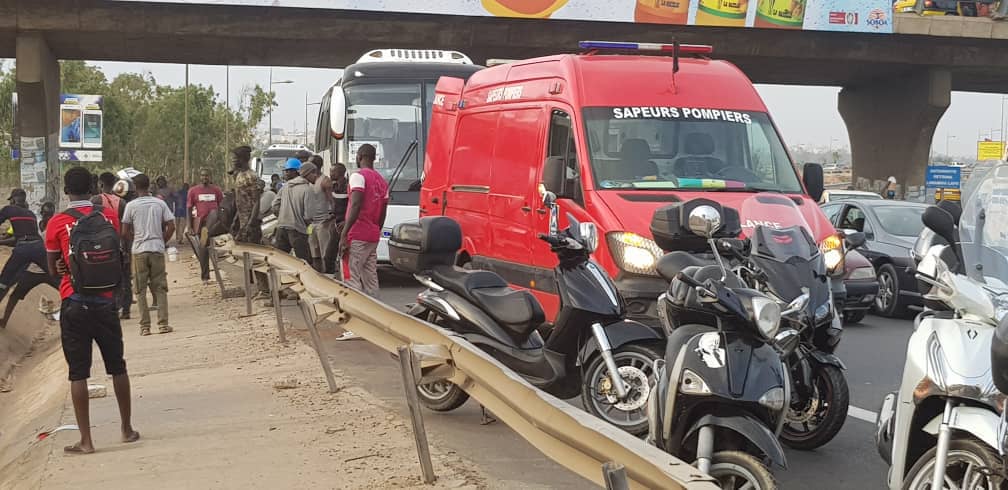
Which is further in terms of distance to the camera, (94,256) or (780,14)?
(780,14)

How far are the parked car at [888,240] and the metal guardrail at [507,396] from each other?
8089mm

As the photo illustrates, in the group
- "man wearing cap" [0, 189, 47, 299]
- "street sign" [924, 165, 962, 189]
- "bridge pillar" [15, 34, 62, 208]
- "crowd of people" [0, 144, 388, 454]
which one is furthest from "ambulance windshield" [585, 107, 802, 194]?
"street sign" [924, 165, 962, 189]

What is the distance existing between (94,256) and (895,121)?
120 feet

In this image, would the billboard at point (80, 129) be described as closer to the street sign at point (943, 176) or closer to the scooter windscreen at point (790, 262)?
the street sign at point (943, 176)

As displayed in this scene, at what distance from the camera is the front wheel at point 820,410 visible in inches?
267

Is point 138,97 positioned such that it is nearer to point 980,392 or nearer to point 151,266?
point 151,266

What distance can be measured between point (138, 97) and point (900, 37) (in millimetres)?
46317

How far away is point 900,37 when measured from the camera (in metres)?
34.8

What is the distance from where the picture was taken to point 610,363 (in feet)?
21.3

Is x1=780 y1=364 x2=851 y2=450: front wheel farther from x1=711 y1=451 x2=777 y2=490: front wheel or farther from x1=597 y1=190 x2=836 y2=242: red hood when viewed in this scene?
x1=711 y1=451 x2=777 y2=490: front wheel

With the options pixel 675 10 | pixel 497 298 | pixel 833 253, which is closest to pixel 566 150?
pixel 833 253

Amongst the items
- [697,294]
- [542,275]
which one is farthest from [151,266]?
[697,294]

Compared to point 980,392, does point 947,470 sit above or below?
below

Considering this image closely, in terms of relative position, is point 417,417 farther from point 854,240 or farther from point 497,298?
point 854,240
